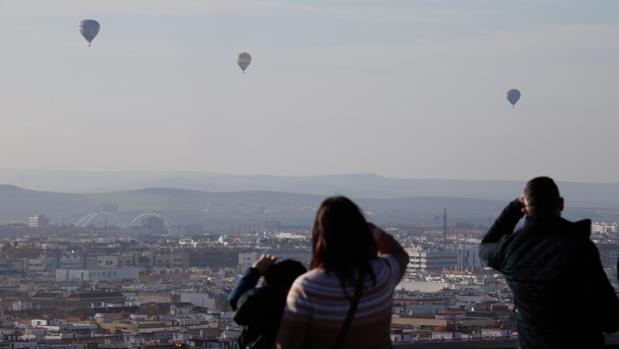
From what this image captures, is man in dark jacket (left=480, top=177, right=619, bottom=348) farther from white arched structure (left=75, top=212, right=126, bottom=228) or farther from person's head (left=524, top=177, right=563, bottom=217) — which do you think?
white arched structure (left=75, top=212, right=126, bottom=228)

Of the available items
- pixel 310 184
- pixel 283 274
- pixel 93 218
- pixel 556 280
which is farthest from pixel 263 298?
pixel 310 184

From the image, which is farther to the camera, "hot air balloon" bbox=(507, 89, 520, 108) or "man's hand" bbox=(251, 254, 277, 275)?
"hot air balloon" bbox=(507, 89, 520, 108)

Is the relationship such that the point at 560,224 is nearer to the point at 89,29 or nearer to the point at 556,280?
the point at 556,280

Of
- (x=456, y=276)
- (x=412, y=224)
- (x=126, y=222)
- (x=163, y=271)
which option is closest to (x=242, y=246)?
(x=163, y=271)

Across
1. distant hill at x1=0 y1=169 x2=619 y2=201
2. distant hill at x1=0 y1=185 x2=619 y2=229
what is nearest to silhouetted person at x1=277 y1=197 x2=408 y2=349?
distant hill at x1=0 y1=169 x2=619 y2=201

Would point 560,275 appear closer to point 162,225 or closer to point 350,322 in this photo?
point 350,322

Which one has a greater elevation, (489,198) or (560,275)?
(489,198)
